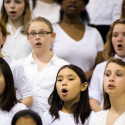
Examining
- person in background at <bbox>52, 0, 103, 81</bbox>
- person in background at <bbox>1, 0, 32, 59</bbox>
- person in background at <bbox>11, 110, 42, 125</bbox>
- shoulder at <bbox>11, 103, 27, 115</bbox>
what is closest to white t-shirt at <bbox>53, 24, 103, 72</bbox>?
person in background at <bbox>52, 0, 103, 81</bbox>

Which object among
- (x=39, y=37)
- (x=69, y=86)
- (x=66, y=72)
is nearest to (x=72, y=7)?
(x=39, y=37)

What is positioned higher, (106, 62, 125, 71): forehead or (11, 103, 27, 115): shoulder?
(106, 62, 125, 71): forehead

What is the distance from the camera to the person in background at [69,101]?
7.28 ft

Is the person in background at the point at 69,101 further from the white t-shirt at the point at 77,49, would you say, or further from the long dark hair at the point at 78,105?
the white t-shirt at the point at 77,49

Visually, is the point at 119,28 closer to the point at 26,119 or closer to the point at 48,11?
the point at 48,11

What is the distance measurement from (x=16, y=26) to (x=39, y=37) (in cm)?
45

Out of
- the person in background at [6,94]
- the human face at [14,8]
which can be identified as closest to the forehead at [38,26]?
the human face at [14,8]

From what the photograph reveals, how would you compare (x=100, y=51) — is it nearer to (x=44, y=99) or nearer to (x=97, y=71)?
(x=97, y=71)

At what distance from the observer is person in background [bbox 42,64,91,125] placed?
2.22 metres

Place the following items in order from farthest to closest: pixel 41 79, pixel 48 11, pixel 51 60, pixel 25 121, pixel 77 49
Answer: pixel 48 11 → pixel 77 49 → pixel 51 60 → pixel 41 79 → pixel 25 121

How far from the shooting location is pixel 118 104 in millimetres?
2084

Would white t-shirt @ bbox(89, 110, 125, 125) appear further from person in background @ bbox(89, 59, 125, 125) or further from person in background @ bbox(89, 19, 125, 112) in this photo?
person in background @ bbox(89, 19, 125, 112)

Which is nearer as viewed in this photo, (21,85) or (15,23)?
(21,85)

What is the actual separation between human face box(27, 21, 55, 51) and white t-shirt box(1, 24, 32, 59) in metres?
0.26
